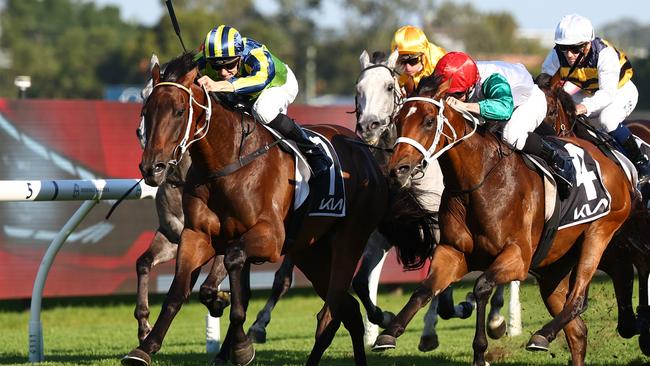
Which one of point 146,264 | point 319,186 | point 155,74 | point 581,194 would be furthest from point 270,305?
point 155,74

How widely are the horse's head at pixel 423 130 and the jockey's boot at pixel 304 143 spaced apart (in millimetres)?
1022

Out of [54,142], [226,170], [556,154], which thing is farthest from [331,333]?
[54,142]

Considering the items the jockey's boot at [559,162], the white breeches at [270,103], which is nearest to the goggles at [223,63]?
the white breeches at [270,103]

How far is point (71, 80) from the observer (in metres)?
58.1

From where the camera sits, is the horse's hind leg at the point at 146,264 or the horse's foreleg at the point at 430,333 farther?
the horse's foreleg at the point at 430,333

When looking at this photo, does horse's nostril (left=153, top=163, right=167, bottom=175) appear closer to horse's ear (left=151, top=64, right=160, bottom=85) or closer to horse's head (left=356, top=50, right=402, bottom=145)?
horse's ear (left=151, top=64, right=160, bottom=85)

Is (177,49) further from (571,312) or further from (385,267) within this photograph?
(571,312)

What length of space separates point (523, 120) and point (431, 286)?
3.83 feet

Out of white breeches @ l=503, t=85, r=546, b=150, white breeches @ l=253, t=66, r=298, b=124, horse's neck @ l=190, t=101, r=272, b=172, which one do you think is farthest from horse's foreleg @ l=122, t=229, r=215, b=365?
white breeches @ l=503, t=85, r=546, b=150

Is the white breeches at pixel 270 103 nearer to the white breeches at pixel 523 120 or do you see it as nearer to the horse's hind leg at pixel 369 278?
the white breeches at pixel 523 120

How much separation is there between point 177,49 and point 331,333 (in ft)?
124

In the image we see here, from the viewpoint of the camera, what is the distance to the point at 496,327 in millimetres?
9156

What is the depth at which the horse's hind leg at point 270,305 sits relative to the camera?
8469 mm

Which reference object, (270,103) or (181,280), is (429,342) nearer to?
(270,103)
